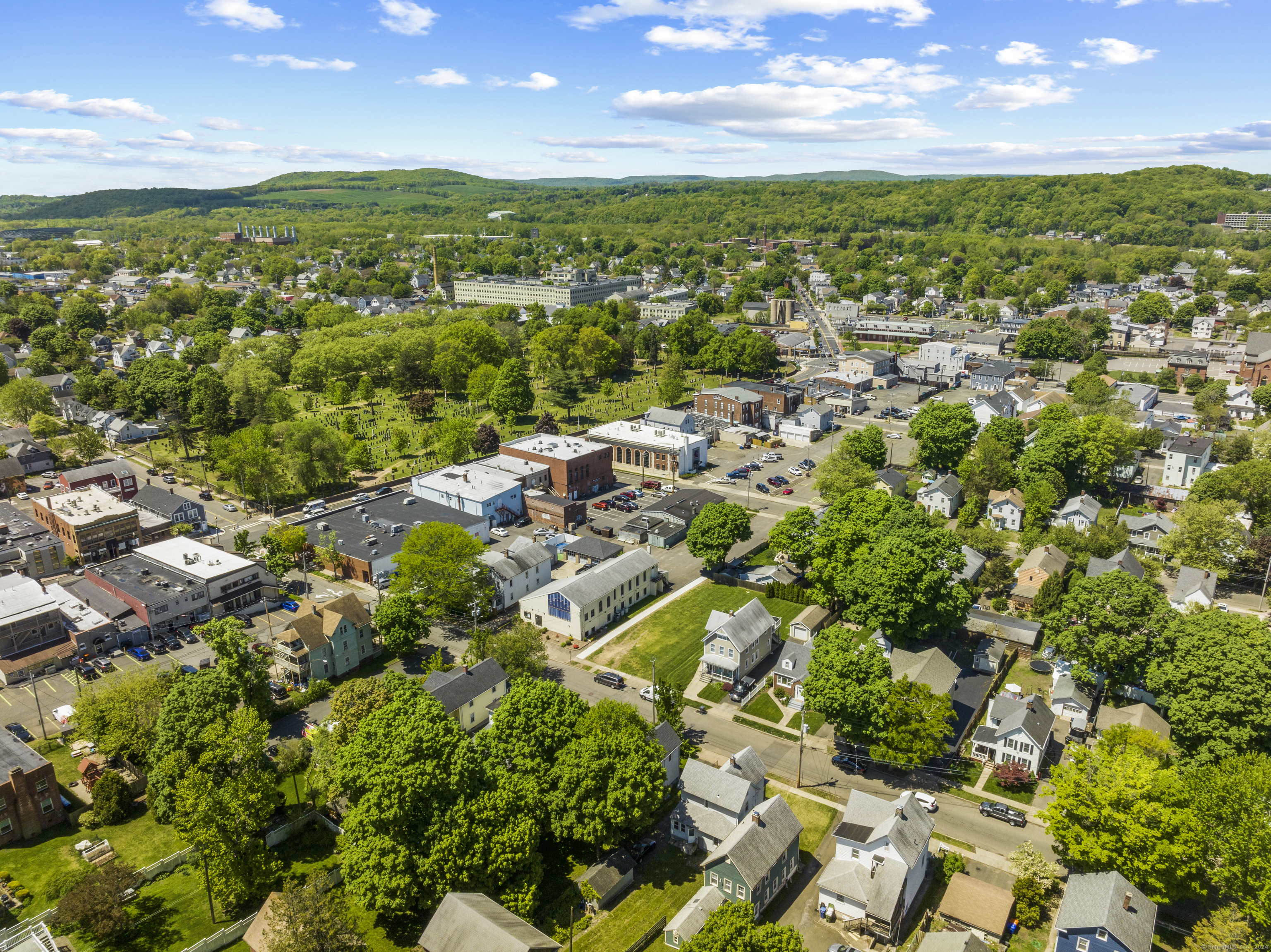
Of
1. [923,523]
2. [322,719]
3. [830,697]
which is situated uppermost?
[923,523]

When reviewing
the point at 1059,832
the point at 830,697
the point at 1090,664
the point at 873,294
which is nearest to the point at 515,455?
the point at 830,697

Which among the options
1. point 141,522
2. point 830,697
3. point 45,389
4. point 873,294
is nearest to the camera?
point 830,697

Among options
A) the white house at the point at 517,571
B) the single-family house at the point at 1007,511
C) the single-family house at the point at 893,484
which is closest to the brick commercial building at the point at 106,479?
the white house at the point at 517,571

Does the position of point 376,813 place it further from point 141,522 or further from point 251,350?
point 251,350

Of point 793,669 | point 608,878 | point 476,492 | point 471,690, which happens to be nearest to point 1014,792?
point 793,669

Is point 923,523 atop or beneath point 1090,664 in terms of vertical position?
atop

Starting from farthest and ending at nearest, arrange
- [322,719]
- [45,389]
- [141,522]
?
[45,389]
[141,522]
[322,719]

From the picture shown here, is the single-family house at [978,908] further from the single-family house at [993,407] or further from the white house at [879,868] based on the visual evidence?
the single-family house at [993,407]
